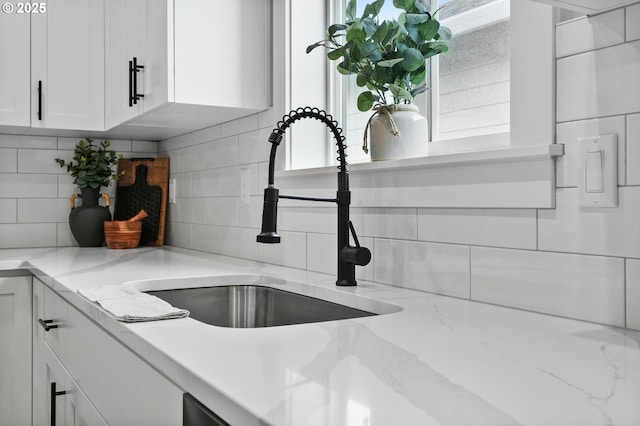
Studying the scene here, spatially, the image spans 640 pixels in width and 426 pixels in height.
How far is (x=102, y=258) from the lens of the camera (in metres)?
2.38

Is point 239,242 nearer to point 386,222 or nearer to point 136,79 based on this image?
point 136,79

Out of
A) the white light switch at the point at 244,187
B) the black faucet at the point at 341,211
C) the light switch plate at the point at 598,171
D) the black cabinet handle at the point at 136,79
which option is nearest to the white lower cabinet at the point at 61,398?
the black faucet at the point at 341,211

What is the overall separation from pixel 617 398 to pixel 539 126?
622 mm

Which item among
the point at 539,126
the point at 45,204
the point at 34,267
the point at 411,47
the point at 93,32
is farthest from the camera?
the point at 45,204

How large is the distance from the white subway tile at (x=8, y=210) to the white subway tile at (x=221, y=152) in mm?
1000

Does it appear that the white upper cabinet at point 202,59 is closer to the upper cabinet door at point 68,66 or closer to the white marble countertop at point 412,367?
the upper cabinet door at point 68,66

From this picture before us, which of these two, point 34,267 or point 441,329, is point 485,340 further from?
point 34,267

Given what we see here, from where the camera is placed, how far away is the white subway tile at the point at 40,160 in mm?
2933

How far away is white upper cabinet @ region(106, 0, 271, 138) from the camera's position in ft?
6.55

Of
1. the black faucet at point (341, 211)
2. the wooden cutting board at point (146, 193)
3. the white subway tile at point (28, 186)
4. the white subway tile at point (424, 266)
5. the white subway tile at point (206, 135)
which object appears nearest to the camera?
the white subway tile at point (424, 266)

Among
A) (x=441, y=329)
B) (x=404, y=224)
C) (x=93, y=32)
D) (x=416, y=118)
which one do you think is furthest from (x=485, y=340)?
(x=93, y=32)

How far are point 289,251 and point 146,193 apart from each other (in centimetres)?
128

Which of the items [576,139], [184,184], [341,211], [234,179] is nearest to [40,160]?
[184,184]

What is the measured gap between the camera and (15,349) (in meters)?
2.22
